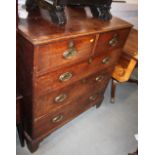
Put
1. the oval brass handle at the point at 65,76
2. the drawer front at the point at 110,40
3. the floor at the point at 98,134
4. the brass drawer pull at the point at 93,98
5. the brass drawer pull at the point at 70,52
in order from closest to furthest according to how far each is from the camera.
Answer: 1. the brass drawer pull at the point at 70,52
2. the oval brass handle at the point at 65,76
3. the drawer front at the point at 110,40
4. the floor at the point at 98,134
5. the brass drawer pull at the point at 93,98

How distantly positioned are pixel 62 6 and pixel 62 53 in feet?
0.87

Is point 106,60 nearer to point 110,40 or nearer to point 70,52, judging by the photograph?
point 110,40

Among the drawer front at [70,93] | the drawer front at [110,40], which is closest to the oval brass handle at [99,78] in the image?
the drawer front at [70,93]

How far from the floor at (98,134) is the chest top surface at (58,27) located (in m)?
0.94

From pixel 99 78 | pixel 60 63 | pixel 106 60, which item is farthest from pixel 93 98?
pixel 60 63

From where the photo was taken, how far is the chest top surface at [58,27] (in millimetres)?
912

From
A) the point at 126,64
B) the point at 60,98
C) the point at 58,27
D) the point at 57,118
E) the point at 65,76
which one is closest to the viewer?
the point at 58,27

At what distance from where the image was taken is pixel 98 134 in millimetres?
1708

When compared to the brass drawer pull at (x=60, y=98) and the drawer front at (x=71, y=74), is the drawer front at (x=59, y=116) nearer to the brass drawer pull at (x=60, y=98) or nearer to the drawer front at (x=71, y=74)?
the brass drawer pull at (x=60, y=98)

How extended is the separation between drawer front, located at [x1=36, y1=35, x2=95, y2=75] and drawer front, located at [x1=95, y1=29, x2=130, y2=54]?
0.09m

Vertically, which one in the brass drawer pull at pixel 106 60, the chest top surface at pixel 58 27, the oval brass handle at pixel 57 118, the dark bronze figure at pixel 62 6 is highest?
the dark bronze figure at pixel 62 6

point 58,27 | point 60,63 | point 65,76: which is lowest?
point 65,76

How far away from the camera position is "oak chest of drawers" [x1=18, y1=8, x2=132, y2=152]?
0.95 metres

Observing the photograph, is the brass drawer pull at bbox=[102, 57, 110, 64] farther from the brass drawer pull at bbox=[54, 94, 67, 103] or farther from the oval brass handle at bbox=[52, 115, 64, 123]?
the oval brass handle at bbox=[52, 115, 64, 123]
